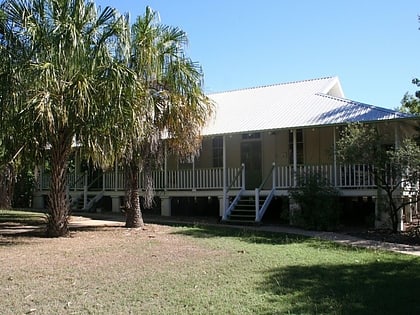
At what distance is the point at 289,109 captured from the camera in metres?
20.1

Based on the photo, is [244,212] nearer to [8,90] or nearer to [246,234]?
[246,234]

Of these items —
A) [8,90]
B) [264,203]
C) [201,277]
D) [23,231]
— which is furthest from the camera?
[264,203]

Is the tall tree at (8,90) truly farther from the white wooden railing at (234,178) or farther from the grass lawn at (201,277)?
the white wooden railing at (234,178)

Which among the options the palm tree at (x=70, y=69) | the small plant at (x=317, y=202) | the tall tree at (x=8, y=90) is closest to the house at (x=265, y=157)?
the small plant at (x=317, y=202)

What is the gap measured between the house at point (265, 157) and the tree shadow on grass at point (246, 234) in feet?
7.51

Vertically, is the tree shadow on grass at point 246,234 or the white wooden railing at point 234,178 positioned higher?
the white wooden railing at point 234,178

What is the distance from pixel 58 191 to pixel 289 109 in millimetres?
9810

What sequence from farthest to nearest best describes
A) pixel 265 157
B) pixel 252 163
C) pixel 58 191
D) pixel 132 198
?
pixel 252 163 → pixel 265 157 → pixel 132 198 → pixel 58 191

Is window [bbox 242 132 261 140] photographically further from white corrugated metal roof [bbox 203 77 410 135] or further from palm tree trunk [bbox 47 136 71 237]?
palm tree trunk [bbox 47 136 71 237]

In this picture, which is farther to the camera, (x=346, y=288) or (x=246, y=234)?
(x=246, y=234)

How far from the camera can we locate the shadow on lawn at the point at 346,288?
22.9ft

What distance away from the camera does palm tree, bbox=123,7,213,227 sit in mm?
15109

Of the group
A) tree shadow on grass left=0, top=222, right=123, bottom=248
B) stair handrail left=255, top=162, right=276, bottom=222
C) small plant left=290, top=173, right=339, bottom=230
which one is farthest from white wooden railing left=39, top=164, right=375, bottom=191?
tree shadow on grass left=0, top=222, right=123, bottom=248

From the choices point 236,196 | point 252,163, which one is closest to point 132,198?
point 236,196
